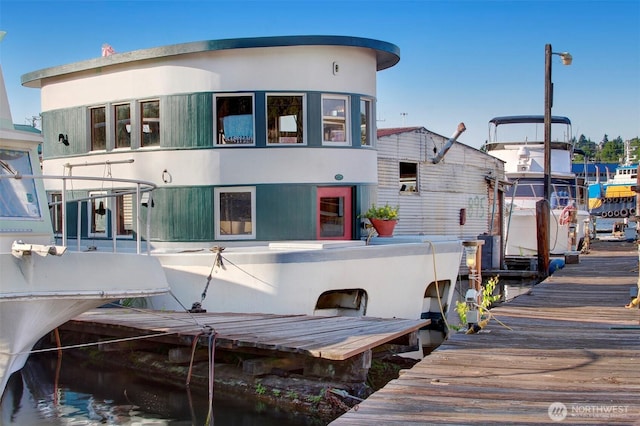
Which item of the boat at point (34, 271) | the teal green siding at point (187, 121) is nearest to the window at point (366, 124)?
the teal green siding at point (187, 121)

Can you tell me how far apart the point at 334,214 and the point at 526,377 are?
6543mm

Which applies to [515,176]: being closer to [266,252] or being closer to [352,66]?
[352,66]

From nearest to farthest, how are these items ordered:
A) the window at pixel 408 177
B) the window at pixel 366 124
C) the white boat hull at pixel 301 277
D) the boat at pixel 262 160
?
the white boat hull at pixel 301 277 → the boat at pixel 262 160 → the window at pixel 366 124 → the window at pixel 408 177

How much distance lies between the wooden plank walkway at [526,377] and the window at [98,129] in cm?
818

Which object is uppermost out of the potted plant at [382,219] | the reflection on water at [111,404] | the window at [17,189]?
the window at [17,189]

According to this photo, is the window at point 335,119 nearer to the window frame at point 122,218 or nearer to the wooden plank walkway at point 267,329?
the wooden plank walkway at point 267,329

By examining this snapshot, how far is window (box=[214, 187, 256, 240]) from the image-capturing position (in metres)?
13.5

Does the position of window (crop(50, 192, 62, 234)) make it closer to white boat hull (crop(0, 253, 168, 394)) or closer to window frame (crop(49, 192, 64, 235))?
window frame (crop(49, 192, 64, 235))

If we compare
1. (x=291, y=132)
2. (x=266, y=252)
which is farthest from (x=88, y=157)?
(x=266, y=252)

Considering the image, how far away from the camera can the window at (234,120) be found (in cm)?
1351

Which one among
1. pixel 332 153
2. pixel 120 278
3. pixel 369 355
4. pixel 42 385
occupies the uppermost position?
pixel 332 153

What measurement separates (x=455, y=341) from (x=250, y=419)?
277cm

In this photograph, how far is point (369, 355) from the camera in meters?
9.77

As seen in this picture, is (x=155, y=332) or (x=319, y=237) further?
(x=319, y=237)
